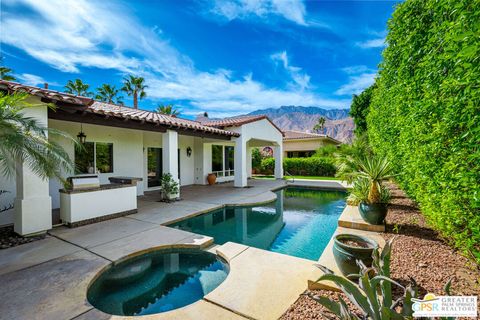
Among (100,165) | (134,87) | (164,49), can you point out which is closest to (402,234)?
(100,165)

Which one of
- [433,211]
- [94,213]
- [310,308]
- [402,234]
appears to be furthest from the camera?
[94,213]

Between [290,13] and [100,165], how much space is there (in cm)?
1265

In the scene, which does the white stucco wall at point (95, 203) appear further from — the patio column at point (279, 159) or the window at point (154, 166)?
the patio column at point (279, 159)

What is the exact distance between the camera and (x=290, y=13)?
420 inches

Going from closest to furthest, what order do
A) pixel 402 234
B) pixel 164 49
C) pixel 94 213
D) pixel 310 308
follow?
1. pixel 310 308
2. pixel 402 234
3. pixel 94 213
4. pixel 164 49

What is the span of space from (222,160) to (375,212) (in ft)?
46.7

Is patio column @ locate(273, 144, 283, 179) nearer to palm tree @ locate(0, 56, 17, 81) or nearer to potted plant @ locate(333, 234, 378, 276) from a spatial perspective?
potted plant @ locate(333, 234, 378, 276)

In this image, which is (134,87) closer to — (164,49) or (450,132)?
(164,49)

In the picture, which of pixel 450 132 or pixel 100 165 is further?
pixel 100 165

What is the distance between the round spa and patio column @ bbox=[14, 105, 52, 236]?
3.65 m

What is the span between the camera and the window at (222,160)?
18234 millimetres

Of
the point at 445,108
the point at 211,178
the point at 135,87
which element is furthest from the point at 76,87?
the point at 445,108

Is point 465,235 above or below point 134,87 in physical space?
below

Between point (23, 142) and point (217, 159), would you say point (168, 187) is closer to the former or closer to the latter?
point (23, 142)
